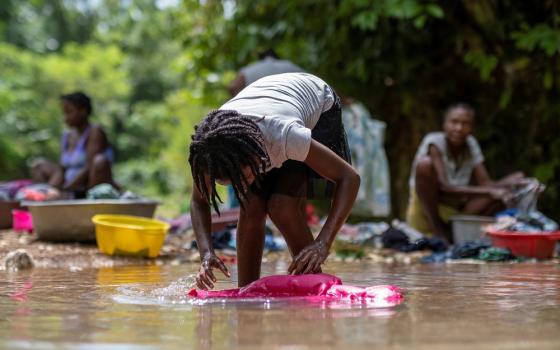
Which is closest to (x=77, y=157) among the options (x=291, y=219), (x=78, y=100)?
(x=78, y=100)

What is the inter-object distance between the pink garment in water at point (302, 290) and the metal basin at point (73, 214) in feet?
10.5

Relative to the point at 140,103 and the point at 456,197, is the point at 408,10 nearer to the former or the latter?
the point at 456,197

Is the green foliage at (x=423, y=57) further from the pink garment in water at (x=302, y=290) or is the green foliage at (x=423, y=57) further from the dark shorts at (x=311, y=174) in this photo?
the pink garment in water at (x=302, y=290)

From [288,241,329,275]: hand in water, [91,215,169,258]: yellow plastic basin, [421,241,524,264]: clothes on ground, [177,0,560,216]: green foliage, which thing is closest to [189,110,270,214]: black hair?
[288,241,329,275]: hand in water

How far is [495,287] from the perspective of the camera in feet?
13.6

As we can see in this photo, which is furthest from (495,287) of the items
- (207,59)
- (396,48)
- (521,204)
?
(207,59)

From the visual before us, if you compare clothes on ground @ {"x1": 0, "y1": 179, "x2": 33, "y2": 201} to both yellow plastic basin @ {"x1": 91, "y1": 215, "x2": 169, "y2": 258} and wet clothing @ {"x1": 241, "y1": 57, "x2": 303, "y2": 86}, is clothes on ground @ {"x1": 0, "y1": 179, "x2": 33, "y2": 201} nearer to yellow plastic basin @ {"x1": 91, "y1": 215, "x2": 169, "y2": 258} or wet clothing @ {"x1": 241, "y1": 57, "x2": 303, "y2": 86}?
yellow plastic basin @ {"x1": 91, "y1": 215, "x2": 169, "y2": 258}

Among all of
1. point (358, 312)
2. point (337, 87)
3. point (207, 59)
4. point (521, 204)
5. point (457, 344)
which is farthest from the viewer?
point (207, 59)

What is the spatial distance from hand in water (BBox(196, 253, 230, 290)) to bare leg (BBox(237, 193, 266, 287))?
306 mm

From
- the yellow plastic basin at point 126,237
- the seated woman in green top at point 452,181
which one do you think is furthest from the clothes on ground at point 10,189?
the seated woman in green top at point 452,181

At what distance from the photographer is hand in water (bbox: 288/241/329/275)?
368 centimetres

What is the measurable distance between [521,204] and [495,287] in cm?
299

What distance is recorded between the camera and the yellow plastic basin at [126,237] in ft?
20.7

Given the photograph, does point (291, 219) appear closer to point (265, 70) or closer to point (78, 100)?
point (265, 70)
